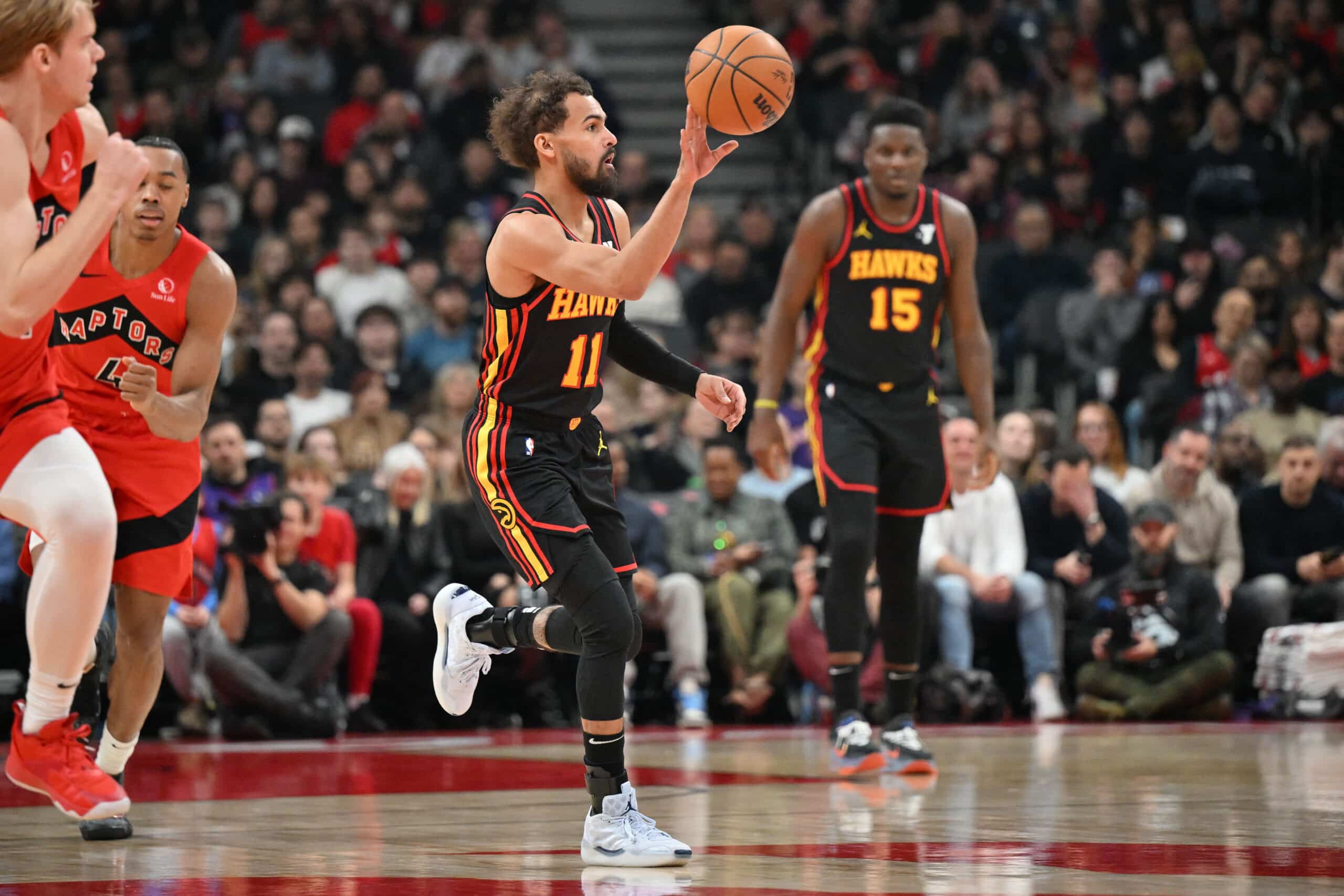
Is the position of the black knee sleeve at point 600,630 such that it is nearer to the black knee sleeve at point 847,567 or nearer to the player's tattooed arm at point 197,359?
the player's tattooed arm at point 197,359

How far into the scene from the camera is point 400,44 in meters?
15.3

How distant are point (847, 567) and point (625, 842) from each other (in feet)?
8.39

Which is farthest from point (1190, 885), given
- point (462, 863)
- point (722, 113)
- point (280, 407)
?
point (280, 407)

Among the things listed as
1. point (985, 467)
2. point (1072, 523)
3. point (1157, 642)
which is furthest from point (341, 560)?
point (1157, 642)

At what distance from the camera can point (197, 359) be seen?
16.8 feet

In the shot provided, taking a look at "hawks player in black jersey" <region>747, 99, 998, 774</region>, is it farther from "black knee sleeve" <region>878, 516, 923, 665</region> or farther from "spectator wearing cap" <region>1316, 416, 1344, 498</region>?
"spectator wearing cap" <region>1316, 416, 1344, 498</region>

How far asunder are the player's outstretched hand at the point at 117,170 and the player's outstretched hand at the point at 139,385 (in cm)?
88

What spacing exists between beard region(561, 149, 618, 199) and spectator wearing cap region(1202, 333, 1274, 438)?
7665 mm

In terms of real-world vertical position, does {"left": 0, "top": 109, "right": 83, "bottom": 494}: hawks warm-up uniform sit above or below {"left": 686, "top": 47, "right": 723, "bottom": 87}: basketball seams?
below

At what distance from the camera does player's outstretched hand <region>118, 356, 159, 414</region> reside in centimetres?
478

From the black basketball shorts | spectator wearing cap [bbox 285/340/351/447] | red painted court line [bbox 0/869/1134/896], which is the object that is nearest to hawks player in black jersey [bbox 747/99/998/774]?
the black basketball shorts

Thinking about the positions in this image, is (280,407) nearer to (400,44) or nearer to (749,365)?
(749,365)

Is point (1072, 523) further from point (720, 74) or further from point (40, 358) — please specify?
point (40, 358)

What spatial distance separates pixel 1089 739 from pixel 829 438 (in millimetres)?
2291
